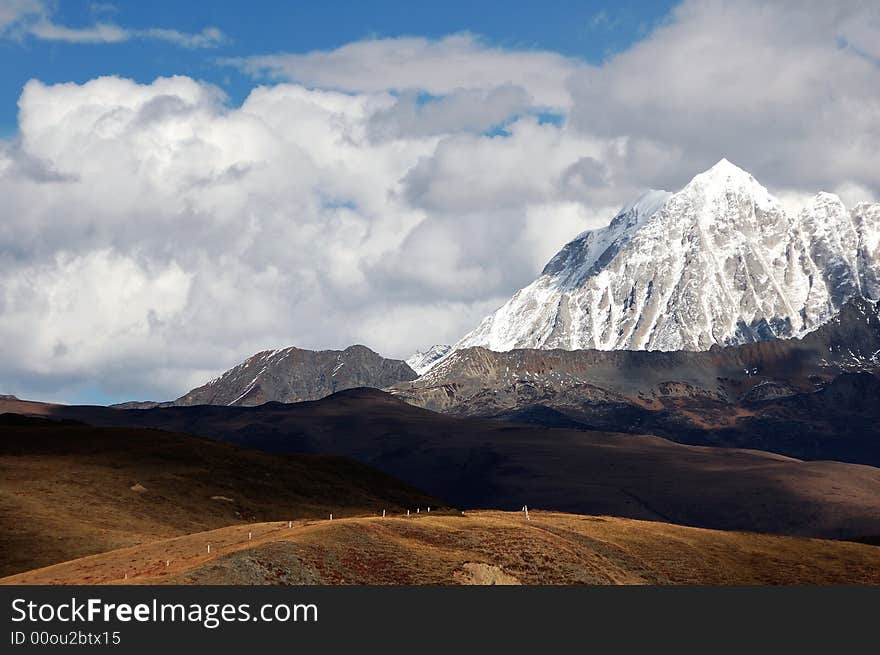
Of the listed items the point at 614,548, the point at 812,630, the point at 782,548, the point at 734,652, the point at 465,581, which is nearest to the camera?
the point at 734,652

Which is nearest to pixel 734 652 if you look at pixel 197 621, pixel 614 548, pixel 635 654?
pixel 635 654

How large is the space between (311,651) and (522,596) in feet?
78.9

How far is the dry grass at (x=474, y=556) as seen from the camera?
438ft

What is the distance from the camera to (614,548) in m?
168

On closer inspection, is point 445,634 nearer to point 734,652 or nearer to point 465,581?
point 734,652

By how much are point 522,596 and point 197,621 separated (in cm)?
2852

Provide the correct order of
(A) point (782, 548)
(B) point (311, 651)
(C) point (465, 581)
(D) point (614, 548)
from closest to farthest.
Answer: (B) point (311, 651), (C) point (465, 581), (D) point (614, 548), (A) point (782, 548)

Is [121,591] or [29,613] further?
[121,591]

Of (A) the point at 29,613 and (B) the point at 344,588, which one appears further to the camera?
(B) the point at 344,588

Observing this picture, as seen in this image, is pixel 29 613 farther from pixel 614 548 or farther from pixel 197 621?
pixel 614 548

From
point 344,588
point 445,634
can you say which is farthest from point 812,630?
point 344,588

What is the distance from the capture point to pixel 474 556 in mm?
148250

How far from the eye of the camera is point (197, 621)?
345 feet

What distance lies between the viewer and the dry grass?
438ft
